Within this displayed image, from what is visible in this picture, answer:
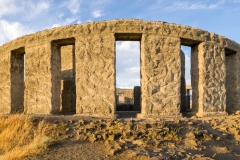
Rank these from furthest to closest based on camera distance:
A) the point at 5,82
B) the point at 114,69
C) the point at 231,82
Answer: the point at 231,82 → the point at 5,82 → the point at 114,69

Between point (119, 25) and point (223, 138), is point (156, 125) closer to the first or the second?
point (223, 138)

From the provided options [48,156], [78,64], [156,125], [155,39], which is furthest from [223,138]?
[78,64]

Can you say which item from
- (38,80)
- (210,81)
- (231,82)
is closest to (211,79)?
(210,81)

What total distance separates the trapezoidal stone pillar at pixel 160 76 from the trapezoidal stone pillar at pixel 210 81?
41.5 inches

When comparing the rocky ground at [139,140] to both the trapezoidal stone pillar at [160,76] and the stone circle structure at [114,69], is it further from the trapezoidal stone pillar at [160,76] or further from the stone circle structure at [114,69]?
the stone circle structure at [114,69]

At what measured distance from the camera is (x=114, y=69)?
7.18 meters

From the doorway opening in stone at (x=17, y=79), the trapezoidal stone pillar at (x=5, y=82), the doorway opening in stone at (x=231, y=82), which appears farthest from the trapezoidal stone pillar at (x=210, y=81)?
the trapezoidal stone pillar at (x=5, y=82)

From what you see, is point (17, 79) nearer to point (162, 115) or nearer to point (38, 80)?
point (38, 80)

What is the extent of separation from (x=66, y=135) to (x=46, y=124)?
665 millimetres

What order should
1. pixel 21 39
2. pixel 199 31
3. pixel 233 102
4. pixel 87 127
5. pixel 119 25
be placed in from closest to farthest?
pixel 87 127, pixel 119 25, pixel 199 31, pixel 21 39, pixel 233 102

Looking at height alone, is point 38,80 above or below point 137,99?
above

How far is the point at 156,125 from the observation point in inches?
214

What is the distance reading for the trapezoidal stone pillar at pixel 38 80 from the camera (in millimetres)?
7699

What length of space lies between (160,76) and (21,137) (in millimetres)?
4588
